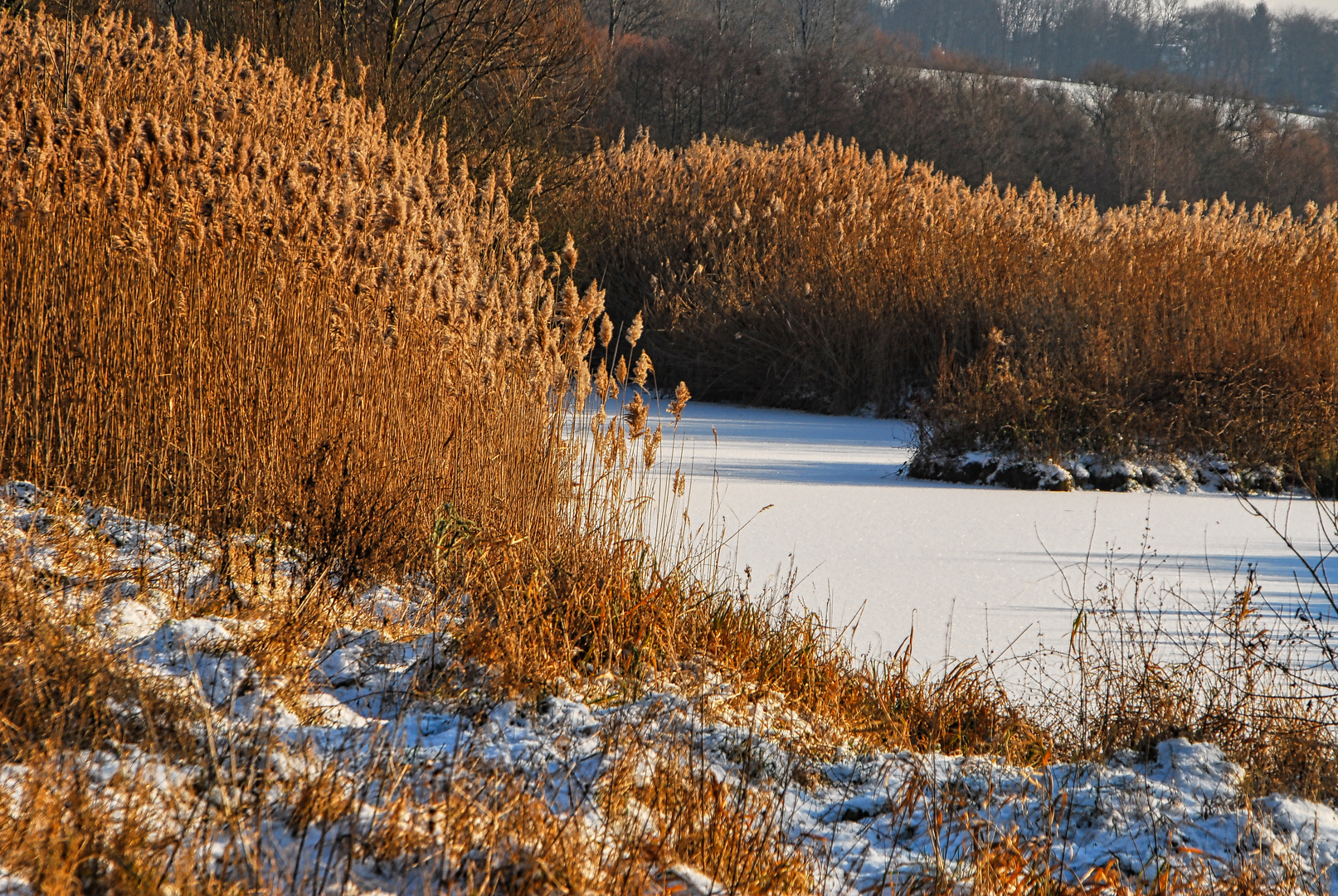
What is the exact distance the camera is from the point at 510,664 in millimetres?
2592

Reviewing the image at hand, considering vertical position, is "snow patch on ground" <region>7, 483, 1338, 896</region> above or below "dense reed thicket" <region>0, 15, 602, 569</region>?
below

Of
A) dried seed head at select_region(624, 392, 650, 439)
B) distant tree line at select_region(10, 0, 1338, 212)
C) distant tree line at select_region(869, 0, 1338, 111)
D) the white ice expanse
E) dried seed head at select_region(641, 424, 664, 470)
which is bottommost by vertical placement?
the white ice expanse

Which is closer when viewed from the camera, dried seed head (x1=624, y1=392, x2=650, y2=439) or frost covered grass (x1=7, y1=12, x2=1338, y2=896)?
frost covered grass (x1=7, y1=12, x2=1338, y2=896)

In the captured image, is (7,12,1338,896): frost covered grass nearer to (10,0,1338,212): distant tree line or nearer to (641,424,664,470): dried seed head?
(641,424,664,470): dried seed head

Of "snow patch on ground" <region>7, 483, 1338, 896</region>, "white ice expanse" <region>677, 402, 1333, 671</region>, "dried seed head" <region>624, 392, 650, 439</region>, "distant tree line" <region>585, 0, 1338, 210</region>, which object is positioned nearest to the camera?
"snow patch on ground" <region>7, 483, 1338, 896</region>

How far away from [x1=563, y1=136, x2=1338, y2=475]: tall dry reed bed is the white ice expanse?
56 cm

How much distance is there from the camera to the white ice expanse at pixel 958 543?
400 cm

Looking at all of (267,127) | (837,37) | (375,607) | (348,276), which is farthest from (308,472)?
(837,37)

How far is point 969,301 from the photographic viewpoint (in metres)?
9.30

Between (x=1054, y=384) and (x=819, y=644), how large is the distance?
414 centimetres

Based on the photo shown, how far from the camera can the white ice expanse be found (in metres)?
4.00

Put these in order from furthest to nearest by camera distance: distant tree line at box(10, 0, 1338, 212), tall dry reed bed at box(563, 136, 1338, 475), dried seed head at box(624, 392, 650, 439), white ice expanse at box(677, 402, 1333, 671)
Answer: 1. distant tree line at box(10, 0, 1338, 212)
2. tall dry reed bed at box(563, 136, 1338, 475)
3. white ice expanse at box(677, 402, 1333, 671)
4. dried seed head at box(624, 392, 650, 439)

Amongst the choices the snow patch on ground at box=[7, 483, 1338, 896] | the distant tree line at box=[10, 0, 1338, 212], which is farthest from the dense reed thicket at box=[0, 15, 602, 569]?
the distant tree line at box=[10, 0, 1338, 212]

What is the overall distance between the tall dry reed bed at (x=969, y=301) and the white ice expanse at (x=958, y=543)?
0.56 meters
